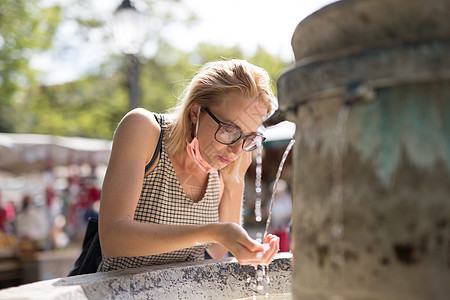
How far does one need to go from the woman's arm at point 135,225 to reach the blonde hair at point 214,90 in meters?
0.16

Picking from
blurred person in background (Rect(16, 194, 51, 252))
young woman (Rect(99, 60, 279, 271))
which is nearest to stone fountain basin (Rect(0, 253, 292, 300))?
young woman (Rect(99, 60, 279, 271))

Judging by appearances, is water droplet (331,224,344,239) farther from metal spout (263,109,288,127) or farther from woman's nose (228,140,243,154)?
woman's nose (228,140,243,154)

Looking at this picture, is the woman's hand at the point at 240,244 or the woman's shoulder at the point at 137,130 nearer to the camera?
the woman's hand at the point at 240,244

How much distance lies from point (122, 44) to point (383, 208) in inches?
214

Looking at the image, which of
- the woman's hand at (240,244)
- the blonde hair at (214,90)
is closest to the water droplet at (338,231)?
the woman's hand at (240,244)

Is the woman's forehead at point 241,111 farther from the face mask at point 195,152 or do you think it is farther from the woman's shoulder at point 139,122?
the woman's shoulder at point 139,122

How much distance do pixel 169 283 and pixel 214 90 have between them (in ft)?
2.73

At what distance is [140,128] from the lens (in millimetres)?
1852

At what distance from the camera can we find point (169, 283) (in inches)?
72.2

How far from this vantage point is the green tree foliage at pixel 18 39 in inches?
406

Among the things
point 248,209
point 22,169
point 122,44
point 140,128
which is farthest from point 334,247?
point 248,209

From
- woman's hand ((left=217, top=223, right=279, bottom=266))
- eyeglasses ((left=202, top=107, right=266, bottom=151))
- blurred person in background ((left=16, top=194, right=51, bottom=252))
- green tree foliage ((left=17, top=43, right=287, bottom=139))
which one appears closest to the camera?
woman's hand ((left=217, top=223, right=279, bottom=266))

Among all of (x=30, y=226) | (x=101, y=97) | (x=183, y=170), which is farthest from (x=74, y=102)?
(x=183, y=170)

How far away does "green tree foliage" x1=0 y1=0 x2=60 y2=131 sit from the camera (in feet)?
33.9
